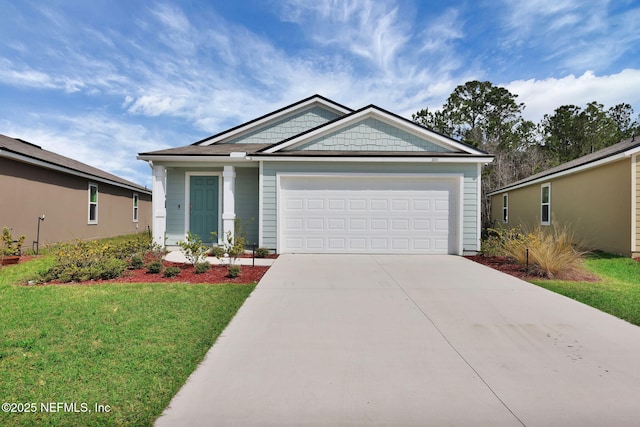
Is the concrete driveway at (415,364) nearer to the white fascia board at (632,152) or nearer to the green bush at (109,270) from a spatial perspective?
the green bush at (109,270)

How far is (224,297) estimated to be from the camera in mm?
5309

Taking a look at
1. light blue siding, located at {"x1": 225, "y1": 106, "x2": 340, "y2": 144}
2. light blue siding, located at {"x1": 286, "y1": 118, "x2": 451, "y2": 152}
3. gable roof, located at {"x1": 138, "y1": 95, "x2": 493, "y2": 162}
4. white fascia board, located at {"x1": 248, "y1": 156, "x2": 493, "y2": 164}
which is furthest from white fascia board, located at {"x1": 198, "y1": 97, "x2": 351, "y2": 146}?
white fascia board, located at {"x1": 248, "y1": 156, "x2": 493, "y2": 164}

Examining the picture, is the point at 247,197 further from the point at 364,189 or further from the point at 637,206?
the point at 637,206

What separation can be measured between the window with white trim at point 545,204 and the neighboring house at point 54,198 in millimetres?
20112

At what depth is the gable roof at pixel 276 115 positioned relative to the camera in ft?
41.2

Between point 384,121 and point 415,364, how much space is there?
840 cm

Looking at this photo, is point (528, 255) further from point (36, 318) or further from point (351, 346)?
point (36, 318)

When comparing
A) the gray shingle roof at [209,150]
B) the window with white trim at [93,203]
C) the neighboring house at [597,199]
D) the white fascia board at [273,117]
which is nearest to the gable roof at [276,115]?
the white fascia board at [273,117]

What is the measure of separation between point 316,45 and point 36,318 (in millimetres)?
11315

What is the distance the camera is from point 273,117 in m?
12.7

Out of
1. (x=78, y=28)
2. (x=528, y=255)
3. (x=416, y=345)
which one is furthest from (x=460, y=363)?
(x=78, y=28)

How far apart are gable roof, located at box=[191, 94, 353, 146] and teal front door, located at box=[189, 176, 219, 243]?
2.26 m

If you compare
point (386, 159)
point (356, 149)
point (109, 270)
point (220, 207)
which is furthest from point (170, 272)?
point (386, 159)

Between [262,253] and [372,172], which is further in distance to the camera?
[372,172]
